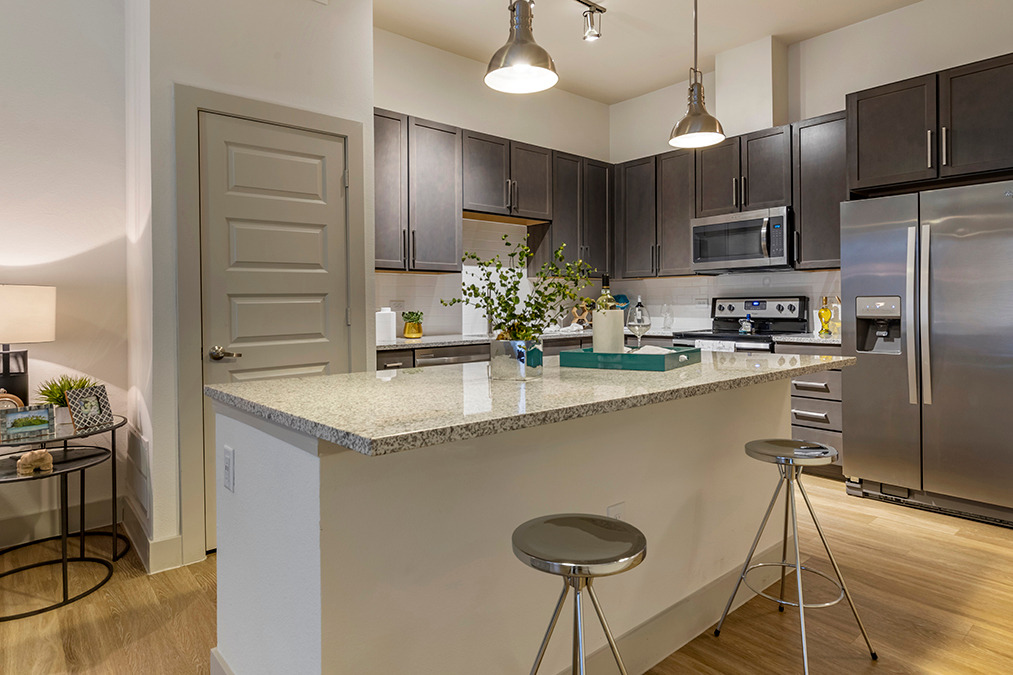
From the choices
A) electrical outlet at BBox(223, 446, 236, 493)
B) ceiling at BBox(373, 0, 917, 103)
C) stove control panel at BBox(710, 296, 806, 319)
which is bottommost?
electrical outlet at BBox(223, 446, 236, 493)

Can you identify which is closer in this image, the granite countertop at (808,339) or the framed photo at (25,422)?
the framed photo at (25,422)

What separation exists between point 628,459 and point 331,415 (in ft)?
3.47

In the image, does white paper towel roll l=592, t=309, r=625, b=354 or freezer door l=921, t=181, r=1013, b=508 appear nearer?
white paper towel roll l=592, t=309, r=625, b=354

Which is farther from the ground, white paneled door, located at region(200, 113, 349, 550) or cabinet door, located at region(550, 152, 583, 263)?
cabinet door, located at region(550, 152, 583, 263)

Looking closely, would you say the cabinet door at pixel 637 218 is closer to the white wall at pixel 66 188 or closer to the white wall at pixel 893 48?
the white wall at pixel 893 48

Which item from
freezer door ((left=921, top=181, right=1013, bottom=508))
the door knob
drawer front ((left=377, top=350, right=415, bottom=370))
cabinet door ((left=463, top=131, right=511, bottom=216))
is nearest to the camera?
the door knob

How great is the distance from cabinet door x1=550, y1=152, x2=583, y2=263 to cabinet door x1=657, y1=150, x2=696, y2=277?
69 centimetres

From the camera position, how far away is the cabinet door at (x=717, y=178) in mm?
4586

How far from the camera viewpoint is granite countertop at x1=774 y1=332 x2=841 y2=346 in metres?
3.88

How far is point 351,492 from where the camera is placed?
1320mm

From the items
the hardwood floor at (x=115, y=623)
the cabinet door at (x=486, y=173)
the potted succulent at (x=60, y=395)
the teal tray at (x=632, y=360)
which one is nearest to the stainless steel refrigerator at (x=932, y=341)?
the teal tray at (x=632, y=360)

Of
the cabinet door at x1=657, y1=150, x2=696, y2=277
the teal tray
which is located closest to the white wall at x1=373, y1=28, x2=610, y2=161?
the cabinet door at x1=657, y1=150, x2=696, y2=277

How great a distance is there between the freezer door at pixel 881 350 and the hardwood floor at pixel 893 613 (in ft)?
1.49

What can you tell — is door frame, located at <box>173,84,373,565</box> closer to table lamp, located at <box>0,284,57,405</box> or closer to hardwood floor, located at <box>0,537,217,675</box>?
hardwood floor, located at <box>0,537,217,675</box>
